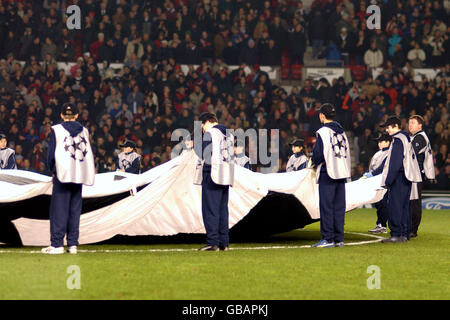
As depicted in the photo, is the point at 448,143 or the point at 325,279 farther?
the point at 448,143

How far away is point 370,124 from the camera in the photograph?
77.0ft

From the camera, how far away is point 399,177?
12617 mm

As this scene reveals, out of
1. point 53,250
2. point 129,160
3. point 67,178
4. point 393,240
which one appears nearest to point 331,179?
point 393,240

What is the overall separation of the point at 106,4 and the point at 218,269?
18503 millimetres

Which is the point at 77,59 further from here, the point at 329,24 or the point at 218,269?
the point at 218,269

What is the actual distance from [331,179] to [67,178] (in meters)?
3.81

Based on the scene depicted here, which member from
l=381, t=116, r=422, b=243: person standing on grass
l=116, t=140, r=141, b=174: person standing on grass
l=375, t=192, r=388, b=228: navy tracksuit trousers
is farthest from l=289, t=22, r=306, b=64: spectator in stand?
l=381, t=116, r=422, b=243: person standing on grass

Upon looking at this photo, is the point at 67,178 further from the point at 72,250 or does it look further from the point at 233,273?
the point at 233,273

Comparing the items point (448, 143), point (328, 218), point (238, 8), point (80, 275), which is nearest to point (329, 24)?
point (238, 8)

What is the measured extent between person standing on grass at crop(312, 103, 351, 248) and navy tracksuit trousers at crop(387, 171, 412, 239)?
1.11 m

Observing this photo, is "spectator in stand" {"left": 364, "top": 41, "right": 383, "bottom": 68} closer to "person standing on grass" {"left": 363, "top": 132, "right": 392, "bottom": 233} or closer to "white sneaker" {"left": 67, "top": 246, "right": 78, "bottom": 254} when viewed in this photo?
"person standing on grass" {"left": 363, "top": 132, "right": 392, "bottom": 233}

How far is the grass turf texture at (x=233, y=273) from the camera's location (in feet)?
24.5

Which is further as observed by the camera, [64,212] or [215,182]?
[215,182]

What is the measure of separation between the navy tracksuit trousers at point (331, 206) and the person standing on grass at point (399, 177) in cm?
105
